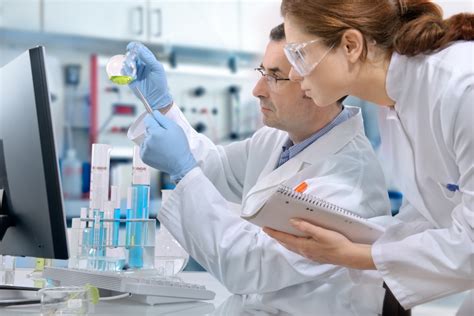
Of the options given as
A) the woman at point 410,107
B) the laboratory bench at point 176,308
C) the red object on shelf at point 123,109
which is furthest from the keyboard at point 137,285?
the red object on shelf at point 123,109

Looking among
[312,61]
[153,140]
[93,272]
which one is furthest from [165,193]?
[312,61]

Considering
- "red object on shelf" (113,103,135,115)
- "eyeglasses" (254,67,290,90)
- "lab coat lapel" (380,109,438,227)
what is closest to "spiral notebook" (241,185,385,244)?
"lab coat lapel" (380,109,438,227)

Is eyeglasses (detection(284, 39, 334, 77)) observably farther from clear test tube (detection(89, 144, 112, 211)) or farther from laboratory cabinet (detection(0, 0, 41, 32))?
laboratory cabinet (detection(0, 0, 41, 32))

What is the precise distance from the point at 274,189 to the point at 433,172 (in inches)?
13.1

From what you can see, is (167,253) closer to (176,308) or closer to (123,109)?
(176,308)

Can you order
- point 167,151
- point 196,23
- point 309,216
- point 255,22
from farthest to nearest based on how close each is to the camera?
point 255,22, point 196,23, point 167,151, point 309,216

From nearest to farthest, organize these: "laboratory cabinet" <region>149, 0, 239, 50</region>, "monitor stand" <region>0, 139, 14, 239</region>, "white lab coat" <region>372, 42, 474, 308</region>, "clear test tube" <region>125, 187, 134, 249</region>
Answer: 1. "white lab coat" <region>372, 42, 474, 308</region>
2. "monitor stand" <region>0, 139, 14, 239</region>
3. "clear test tube" <region>125, 187, 134, 249</region>
4. "laboratory cabinet" <region>149, 0, 239, 50</region>

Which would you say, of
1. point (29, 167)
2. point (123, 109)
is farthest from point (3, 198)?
point (123, 109)

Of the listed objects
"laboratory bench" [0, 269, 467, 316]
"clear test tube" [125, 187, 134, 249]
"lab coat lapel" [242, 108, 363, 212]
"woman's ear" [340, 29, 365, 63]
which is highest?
"woman's ear" [340, 29, 365, 63]

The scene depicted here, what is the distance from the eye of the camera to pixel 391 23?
138 cm

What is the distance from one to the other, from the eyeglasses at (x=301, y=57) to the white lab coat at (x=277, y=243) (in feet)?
0.93

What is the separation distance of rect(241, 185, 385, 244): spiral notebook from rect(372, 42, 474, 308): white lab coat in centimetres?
5

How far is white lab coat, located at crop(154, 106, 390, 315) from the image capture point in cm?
146

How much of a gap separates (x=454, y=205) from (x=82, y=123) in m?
3.12
